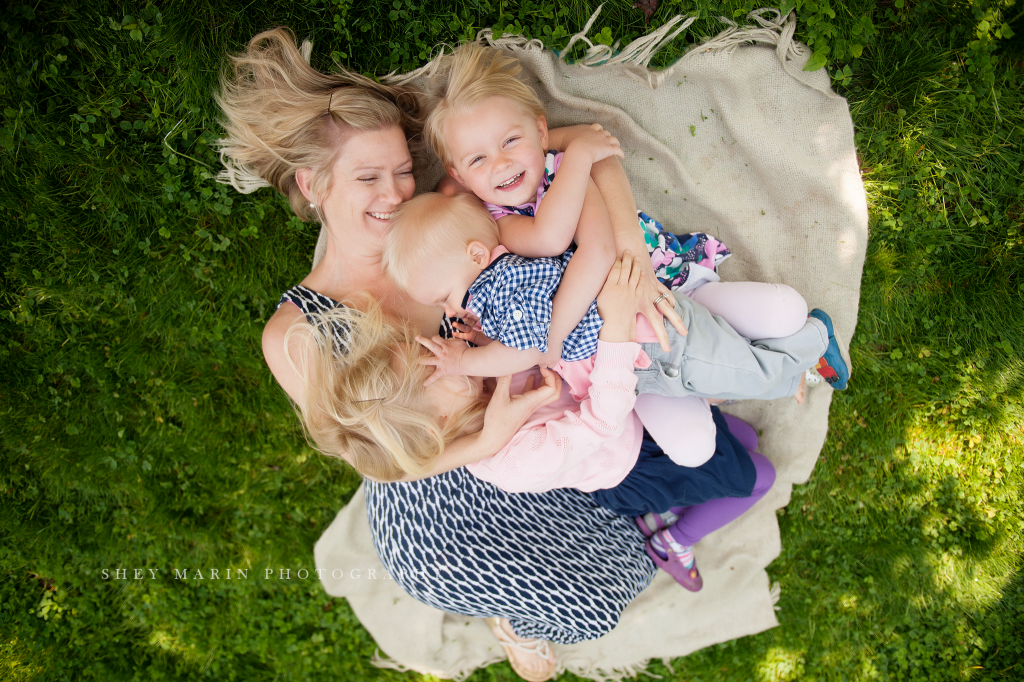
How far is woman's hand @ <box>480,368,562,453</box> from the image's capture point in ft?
8.74

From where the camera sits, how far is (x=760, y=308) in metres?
2.78

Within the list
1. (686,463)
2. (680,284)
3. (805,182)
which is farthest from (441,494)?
(805,182)

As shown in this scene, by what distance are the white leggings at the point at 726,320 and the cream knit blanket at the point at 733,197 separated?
0.48 metres

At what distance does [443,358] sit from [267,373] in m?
1.64

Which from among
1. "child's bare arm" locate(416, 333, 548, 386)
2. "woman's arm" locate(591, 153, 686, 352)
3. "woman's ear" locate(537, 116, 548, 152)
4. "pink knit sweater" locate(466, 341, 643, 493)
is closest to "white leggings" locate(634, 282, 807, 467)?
"pink knit sweater" locate(466, 341, 643, 493)

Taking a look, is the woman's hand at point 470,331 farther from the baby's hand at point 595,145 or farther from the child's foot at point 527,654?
the child's foot at point 527,654

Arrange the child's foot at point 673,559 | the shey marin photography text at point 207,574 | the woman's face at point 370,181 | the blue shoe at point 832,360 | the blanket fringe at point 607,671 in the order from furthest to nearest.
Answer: the shey marin photography text at point 207,574 → the blanket fringe at point 607,671 → the child's foot at point 673,559 → the blue shoe at point 832,360 → the woman's face at point 370,181

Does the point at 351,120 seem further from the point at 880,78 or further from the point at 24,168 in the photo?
the point at 880,78

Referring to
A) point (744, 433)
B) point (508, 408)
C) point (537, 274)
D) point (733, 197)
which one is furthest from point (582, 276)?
point (744, 433)

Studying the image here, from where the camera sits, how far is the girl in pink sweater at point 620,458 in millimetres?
2557

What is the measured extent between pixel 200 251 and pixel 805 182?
3.51 metres

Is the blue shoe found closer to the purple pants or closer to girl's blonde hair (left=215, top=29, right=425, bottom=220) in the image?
the purple pants

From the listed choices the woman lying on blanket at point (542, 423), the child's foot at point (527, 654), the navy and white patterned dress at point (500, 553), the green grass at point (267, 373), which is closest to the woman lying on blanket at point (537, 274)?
the woman lying on blanket at point (542, 423)

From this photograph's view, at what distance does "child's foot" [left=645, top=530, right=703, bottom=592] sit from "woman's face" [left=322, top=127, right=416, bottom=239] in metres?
2.37
